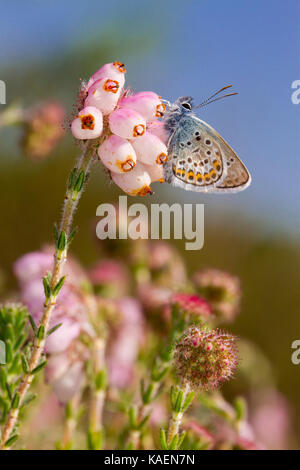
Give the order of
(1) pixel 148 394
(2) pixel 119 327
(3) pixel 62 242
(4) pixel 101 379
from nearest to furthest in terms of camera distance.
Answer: (3) pixel 62 242 < (1) pixel 148 394 < (4) pixel 101 379 < (2) pixel 119 327

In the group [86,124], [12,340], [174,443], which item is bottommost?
[174,443]

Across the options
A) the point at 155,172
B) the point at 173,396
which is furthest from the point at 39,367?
the point at 155,172

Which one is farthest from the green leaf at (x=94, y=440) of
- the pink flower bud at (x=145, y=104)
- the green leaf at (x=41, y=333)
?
the pink flower bud at (x=145, y=104)

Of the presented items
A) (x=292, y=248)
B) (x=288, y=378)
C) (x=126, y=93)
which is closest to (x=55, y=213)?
(x=292, y=248)

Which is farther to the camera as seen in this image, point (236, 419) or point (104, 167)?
point (236, 419)

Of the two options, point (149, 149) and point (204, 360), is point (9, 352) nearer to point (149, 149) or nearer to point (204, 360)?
point (204, 360)

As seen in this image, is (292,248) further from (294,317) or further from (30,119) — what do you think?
(30,119)
